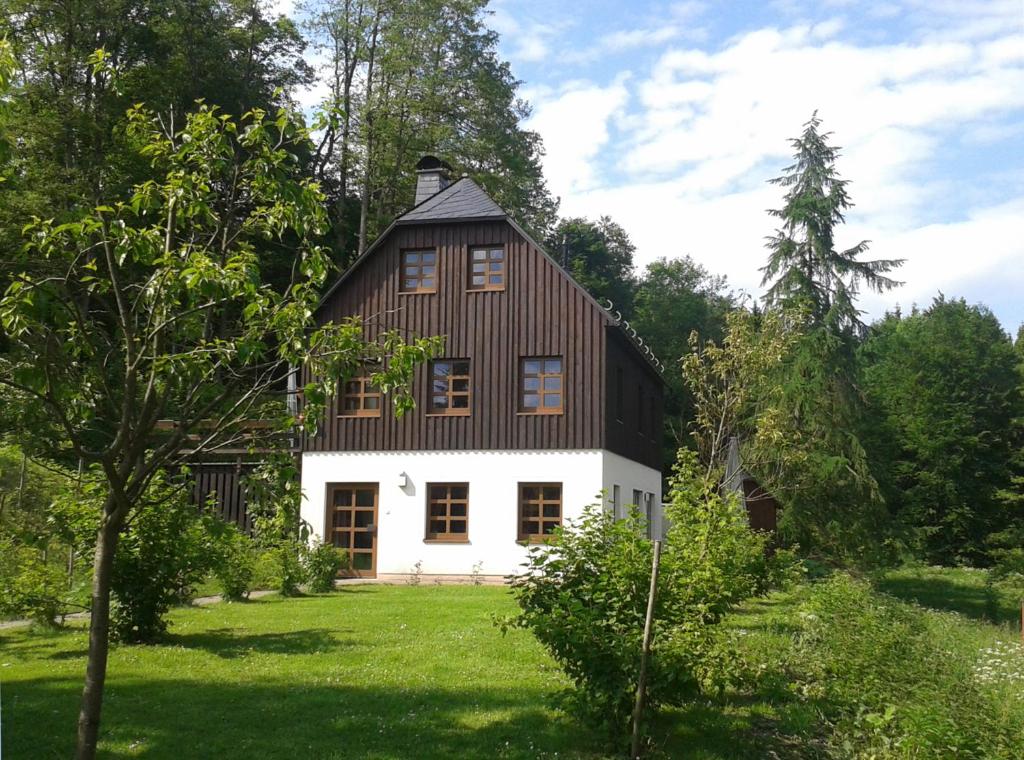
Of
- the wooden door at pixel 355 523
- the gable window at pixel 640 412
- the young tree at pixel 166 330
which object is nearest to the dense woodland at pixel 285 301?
the young tree at pixel 166 330

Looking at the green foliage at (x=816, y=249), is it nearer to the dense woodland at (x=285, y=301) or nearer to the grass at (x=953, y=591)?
the dense woodland at (x=285, y=301)

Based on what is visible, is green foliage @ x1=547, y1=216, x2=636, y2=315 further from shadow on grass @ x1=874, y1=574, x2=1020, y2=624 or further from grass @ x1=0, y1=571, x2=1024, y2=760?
grass @ x1=0, y1=571, x2=1024, y2=760

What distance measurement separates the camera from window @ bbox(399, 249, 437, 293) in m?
22.9

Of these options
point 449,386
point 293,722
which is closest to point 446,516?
point 449,386

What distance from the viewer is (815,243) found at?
112 ft

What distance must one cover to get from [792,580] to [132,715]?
10.6m

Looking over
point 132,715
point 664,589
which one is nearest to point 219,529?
point 132,715

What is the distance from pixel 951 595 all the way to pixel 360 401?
20293mm

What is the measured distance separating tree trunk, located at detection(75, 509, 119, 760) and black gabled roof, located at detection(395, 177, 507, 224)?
692 inches

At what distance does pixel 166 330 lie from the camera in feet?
20.9

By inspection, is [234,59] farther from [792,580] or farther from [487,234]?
[792,580]

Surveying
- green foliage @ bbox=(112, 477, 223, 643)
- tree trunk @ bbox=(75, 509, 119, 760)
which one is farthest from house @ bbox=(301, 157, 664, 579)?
tree trunk @ bbox=(75, 509, 119, 760)

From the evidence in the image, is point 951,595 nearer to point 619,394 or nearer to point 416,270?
point 619,394

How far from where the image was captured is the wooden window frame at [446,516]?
2144 centimetres
